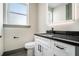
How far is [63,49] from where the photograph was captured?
0.94m

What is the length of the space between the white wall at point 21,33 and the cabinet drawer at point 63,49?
1.70 feet

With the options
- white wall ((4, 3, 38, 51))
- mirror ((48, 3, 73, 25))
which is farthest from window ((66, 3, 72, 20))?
white wall ((4, 3, 38, 51))

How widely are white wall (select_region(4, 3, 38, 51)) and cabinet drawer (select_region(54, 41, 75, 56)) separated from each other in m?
0.52

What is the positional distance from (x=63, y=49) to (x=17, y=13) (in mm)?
913

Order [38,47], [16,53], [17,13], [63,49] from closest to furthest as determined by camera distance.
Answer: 1. [63,49]
2. [16,53]
3. [17,13]
4. [38,47]

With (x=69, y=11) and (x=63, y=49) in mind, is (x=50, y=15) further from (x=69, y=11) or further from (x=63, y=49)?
(x=63, y=49)

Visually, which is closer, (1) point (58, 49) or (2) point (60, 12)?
(1) point (58, 49)

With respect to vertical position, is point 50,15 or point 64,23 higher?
point 50,15

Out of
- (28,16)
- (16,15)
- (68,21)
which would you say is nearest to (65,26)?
(68,21)

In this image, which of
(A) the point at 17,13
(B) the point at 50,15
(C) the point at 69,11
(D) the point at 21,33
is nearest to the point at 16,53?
(D) the point at 21,33

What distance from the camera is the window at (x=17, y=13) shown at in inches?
56.9

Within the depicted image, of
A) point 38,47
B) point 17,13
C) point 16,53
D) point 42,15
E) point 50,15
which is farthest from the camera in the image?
point 50,15

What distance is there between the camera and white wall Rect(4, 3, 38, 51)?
1.43m

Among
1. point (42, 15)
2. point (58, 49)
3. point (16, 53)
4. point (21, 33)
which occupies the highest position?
point (42, 15)
